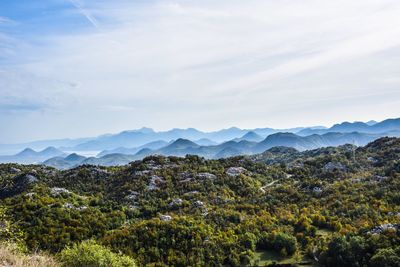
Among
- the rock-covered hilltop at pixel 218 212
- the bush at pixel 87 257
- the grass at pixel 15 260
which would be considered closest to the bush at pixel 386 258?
the rock-covered hilltop at pixel 218 212

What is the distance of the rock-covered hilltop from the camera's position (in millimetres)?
39875

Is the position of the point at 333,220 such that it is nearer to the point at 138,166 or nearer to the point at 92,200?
the point at 92,200

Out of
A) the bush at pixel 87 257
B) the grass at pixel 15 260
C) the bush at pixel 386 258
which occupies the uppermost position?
the grass at pixel 15 260

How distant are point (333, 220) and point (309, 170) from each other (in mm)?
42058

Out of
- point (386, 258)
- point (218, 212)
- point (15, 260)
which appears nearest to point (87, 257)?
point (15, 260)

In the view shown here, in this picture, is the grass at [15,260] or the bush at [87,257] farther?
Answer: the bush at [87,257]

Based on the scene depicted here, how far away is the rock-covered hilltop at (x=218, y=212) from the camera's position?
131ft

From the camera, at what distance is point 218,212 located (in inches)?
2163

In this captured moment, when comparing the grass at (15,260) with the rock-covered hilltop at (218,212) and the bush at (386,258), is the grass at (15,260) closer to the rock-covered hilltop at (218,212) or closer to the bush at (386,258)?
the rock-covered hilltop at (218,212)

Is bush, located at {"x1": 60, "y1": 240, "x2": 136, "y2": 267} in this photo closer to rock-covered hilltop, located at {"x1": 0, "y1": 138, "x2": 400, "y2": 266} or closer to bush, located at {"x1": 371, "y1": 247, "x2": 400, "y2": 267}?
rock-covered hilltop, located at {"x1": 0, "y1": 138, "x2": 400, "y2": 266}

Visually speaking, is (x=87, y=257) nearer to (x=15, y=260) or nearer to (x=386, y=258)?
(x=15, y=260)

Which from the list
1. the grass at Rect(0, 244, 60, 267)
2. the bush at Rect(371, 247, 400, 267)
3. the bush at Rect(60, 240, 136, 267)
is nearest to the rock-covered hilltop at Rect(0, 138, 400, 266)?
the bush at Rect(371, 247, 400, 267)

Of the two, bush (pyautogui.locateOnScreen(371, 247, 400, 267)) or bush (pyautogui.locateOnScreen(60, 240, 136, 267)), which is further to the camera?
bush (pyautogui.locateOnScreen(371, 247, 400, 267))

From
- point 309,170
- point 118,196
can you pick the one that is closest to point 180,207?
point 118,196
